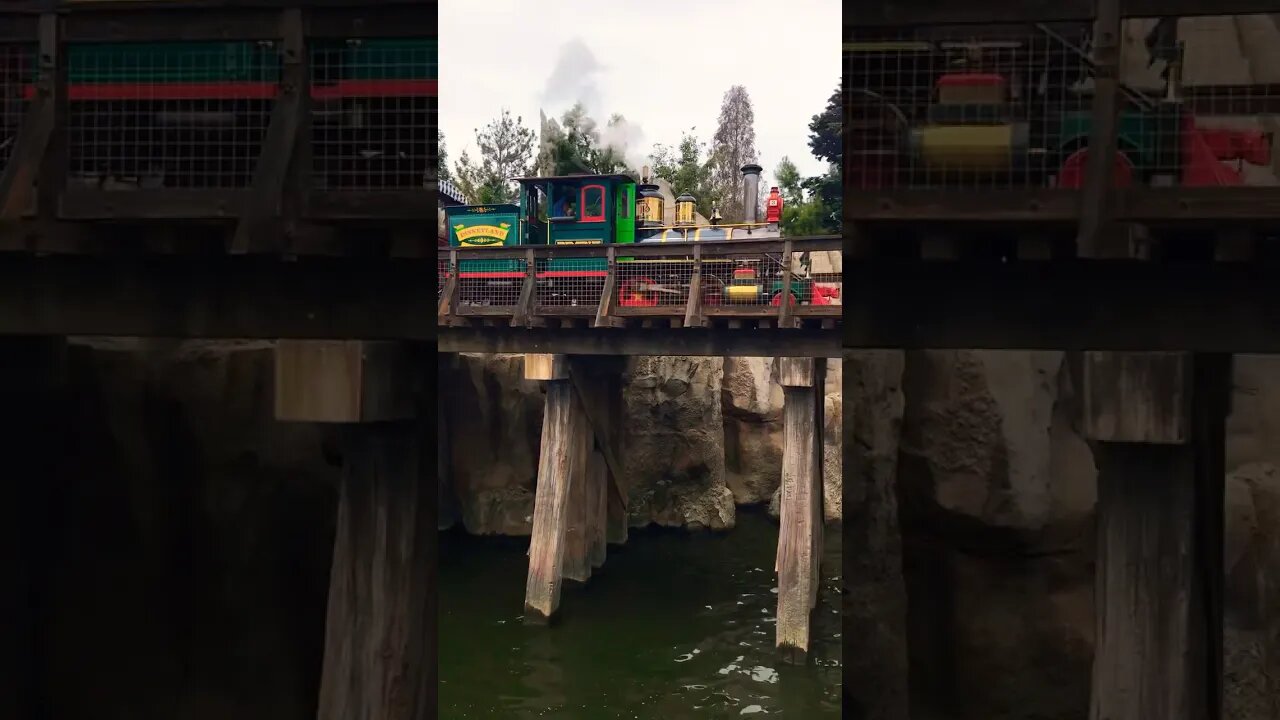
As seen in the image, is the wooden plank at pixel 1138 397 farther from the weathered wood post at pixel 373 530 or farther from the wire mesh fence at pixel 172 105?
the wire mesh fence at pixel 172 105

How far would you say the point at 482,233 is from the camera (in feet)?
56.6

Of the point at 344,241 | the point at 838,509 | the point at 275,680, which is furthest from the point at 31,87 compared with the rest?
the point at 838,509

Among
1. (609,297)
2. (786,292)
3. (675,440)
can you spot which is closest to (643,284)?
(609,297)

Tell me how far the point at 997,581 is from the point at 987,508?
16.0 inches

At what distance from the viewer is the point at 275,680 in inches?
193

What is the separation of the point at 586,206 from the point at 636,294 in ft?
16.2

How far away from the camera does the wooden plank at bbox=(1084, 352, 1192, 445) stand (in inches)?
143

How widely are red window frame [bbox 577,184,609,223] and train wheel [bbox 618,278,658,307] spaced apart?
14.5 ft

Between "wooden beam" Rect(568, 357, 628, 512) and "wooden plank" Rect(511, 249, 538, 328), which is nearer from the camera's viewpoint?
"wooden plank" Rect(511, 249, 538, 328)

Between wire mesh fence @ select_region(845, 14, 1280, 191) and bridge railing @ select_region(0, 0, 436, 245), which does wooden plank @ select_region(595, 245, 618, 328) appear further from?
wire mesh fence @ select_region(845, 14, 1280, 191)

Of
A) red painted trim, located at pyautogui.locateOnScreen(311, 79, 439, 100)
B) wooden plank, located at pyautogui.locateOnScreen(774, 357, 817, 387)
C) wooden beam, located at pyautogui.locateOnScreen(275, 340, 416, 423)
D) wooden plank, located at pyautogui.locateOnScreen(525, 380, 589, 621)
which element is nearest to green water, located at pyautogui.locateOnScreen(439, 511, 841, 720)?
wooden plank, located at pyautogui.locateOnScreen(525, 380, 589, 621)

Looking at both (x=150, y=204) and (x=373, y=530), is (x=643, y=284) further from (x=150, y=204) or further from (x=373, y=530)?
(x=150, y=204)

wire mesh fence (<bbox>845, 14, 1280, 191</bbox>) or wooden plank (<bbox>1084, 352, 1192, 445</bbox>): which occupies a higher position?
wire mesh fence (<bbox>845, 14, 1280, 191</bbox>)

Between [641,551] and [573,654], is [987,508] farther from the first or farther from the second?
[641,551]
